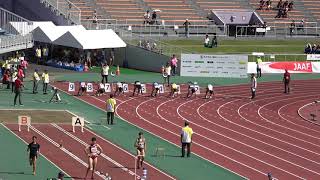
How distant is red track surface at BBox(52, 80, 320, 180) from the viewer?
1026 inches

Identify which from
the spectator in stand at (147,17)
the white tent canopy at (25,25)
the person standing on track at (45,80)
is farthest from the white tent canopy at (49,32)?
the person standing on track at (45,80)

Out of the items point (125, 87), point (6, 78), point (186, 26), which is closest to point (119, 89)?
point (125, 87)

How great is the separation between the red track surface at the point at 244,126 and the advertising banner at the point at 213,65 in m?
4.29

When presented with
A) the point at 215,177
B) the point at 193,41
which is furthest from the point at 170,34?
the point at 215,177

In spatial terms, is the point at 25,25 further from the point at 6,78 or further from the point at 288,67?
the point at 288,67

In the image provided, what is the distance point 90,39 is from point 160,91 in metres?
10.7

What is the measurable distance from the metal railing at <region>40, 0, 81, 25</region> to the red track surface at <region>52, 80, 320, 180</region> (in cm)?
1528

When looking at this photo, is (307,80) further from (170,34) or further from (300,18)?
(300,18)

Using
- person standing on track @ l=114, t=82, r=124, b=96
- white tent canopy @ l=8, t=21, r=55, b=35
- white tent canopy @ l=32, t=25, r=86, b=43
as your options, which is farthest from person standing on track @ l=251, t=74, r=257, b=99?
white tent canopy @ l=8, t=21, r=55, b=35

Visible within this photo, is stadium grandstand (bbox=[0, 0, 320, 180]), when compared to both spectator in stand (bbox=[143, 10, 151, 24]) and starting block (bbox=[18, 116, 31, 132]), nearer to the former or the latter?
starting block (bbox=[18, 116, 31, 132])

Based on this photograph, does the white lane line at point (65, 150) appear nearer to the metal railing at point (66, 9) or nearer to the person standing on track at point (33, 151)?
the person standing on track at point (33, 151)

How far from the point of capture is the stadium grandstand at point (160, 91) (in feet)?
83.4

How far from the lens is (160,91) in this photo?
134 ft

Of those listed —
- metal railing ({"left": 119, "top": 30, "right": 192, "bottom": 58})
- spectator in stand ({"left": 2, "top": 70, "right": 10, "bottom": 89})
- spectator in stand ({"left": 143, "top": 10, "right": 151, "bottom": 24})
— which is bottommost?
spectator in stand ({"left": 2, "top": 70, "right": 10, "bottom": 89})
